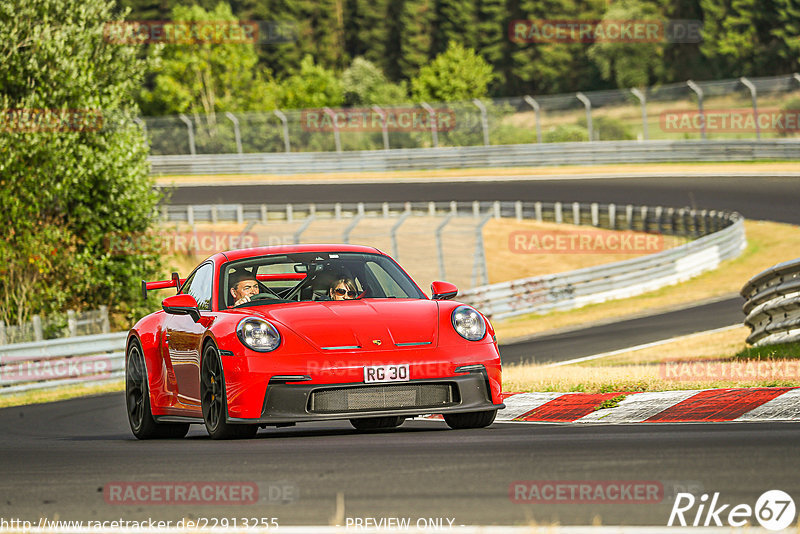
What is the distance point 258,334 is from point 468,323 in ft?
4.69

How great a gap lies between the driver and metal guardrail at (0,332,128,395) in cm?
1124

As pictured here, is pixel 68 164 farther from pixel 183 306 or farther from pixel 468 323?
pixel 468 323

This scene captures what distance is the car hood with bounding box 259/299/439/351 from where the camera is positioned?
7.70 m

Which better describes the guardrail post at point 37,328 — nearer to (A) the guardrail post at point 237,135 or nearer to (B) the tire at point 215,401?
(B) the tire at point 215,401

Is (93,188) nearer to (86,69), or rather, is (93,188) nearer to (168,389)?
(86,69)

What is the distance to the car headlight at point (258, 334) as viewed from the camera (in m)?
7.70

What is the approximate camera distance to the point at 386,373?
7609 millimetres

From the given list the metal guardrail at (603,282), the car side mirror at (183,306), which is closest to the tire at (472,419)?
the car side mirror at (183,306)

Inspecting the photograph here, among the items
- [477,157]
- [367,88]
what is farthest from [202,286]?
[367,88]

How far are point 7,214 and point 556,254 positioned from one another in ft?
57.0

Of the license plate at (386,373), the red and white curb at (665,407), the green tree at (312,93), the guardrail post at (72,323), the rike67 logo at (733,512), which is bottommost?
the green tree at (312,93)

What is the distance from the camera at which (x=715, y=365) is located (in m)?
12.6

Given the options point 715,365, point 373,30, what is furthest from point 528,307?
point 373,30

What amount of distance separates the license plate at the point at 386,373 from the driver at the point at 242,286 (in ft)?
4.77
